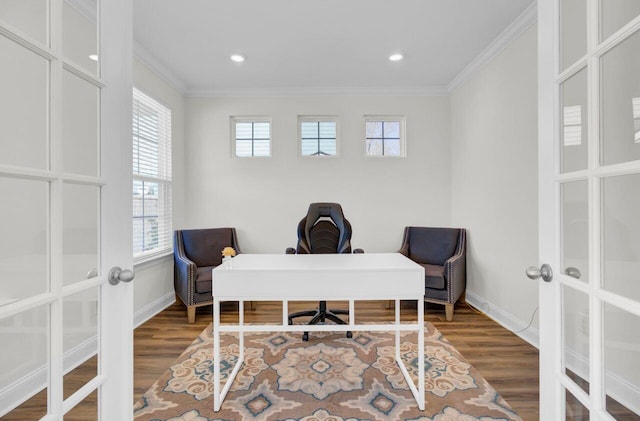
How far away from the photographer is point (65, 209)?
2.58 ft

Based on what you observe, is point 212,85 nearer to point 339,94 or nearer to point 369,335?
point 339,94

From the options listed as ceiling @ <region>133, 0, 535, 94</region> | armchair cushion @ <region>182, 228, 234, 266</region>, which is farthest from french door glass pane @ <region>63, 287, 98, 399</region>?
armchair cushion @ <region>182, 228, 234, 266</region>

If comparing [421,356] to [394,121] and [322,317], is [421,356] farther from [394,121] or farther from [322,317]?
[394,121]

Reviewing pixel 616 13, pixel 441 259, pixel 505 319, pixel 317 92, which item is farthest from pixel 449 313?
pixel 317 92

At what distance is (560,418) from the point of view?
39.1 inches

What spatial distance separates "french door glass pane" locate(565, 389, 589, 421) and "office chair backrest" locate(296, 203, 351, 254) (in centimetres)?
191

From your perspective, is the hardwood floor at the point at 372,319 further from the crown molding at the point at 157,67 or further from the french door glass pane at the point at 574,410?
the crown molding at the point at 157,67

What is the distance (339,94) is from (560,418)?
150 inches

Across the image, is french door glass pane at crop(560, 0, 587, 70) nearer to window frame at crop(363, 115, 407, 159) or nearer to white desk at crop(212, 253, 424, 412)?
white desk at crop(212, 253, 424, 412)

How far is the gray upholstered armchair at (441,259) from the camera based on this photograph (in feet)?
10.2

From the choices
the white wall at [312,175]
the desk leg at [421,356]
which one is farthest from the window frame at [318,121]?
the desk leg at [421,356]

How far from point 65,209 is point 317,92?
3.63 m

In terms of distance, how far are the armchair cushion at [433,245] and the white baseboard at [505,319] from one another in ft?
1.73

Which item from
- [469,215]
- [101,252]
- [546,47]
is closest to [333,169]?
[469,215]
